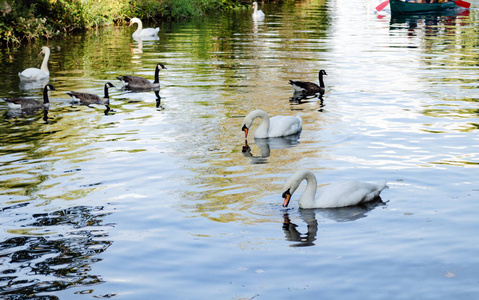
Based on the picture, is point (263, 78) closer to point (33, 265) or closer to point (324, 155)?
point (324, 155)

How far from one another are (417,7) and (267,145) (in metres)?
45.5

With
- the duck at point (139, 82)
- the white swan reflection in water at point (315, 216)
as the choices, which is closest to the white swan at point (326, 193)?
the white swan reflection in water at point (315, 216)

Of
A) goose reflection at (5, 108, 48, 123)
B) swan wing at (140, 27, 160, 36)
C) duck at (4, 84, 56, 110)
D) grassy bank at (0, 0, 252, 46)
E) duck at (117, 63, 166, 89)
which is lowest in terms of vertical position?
goose reflection at (5, 108, 48, 123)

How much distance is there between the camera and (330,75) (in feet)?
87.4

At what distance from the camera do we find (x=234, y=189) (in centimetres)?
1219

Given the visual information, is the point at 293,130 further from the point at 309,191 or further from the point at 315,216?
the point at 315,216

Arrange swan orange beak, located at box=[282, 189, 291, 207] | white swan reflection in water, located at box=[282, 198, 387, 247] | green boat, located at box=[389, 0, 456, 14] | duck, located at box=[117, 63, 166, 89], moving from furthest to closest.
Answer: green boat, located at box=[389, 0, 456, 14] < duck, located at box=[117, 63, 166, 89] < swan orange beak, located at box=[282, 189, 291, 207] < white swan reflection in water, located at box=[282, 198, 387, 247]

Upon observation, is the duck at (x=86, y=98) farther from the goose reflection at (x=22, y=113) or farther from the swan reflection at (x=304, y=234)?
the swan reflection at (x=304, y=234)

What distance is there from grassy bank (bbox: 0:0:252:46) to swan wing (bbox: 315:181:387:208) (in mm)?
25287

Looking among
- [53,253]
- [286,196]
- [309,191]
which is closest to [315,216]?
Result: [309,191]

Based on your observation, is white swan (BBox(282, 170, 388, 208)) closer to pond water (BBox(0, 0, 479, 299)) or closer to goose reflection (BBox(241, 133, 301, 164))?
pond water (BBox(0, 0, 479, 299))

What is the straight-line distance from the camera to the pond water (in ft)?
28.5

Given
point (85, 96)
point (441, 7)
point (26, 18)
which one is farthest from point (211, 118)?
point (441, 7)

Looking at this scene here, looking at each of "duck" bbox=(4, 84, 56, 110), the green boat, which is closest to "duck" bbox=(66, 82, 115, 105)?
"duck" bbox=(4, 84, 56, 110)
